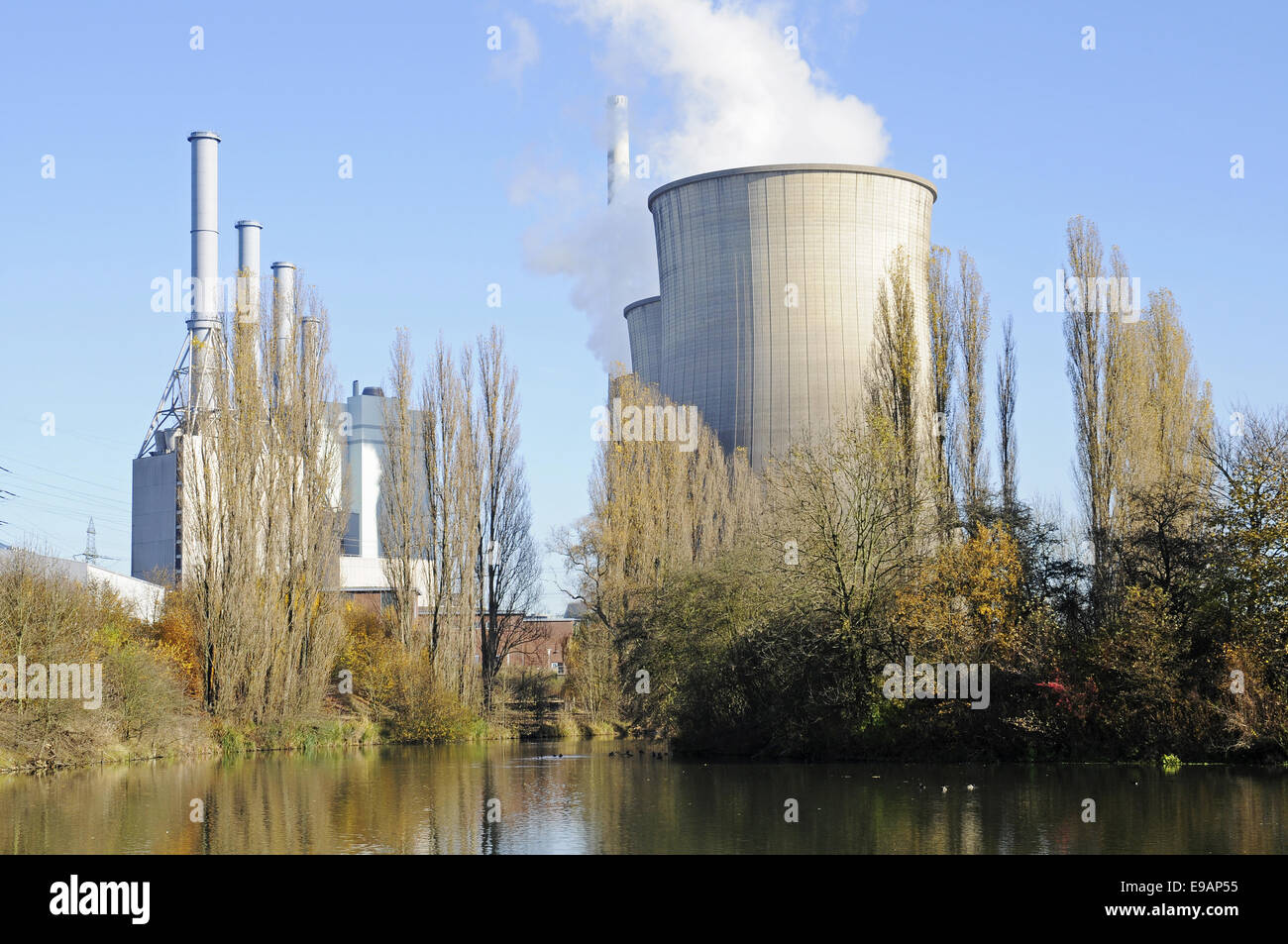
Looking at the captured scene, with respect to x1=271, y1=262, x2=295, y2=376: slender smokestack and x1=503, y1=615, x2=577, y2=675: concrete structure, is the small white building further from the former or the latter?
x1=503, y1=615, x2=577, y2=675: concrete structure

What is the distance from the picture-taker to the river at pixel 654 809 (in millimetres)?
11297

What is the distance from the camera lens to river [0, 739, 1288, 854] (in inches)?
445

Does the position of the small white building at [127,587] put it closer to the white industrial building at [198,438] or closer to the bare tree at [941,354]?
the white industrial building at [198,438]

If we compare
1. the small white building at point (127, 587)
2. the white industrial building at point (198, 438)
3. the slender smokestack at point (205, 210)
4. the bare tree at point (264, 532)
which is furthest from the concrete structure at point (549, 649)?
the bare tree at point (264, 532)

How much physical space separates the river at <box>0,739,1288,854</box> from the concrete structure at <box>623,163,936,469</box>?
53.4 feet

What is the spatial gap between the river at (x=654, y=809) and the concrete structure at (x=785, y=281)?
16.3 metres

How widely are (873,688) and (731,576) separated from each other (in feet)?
13.2

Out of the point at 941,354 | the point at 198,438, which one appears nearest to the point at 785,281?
the point at 941,354

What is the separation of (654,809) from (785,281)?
75.4ft

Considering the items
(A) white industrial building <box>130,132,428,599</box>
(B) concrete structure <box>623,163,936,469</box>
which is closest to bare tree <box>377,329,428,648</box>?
(A) white industrial building <box>130,132,428,599</box>

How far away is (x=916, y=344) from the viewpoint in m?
27.7

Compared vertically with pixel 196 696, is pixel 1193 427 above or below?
above
